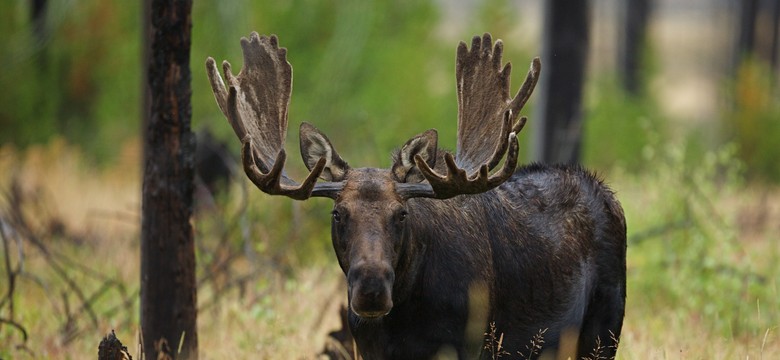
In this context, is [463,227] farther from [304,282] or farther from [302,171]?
[302,171]

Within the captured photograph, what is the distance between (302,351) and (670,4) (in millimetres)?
103701

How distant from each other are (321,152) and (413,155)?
1.40 feet

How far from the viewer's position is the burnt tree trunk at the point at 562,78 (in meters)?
11.2

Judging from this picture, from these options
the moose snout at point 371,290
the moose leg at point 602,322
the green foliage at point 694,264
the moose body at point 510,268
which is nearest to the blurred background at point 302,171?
the green foliage at point 694,264

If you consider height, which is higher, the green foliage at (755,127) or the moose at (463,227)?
the green foliage at (755,127)

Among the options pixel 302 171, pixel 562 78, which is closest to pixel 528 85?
pixel 302 171

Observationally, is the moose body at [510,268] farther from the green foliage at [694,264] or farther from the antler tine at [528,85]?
the green foliage at [694,264]

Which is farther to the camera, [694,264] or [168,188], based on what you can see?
[694,264]

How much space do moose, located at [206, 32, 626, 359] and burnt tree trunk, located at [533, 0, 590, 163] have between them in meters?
5.12

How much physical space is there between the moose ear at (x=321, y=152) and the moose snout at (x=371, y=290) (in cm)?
65

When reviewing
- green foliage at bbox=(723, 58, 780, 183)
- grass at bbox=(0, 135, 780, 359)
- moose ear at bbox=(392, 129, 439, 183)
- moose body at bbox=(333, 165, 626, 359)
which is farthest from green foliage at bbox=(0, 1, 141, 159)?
moose ear at bbox=(392, 129, 439, 183)

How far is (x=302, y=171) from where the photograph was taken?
33.7 ft

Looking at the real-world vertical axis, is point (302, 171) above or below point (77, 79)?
below

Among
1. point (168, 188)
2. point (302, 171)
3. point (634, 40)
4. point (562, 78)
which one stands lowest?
point (168, 188)
